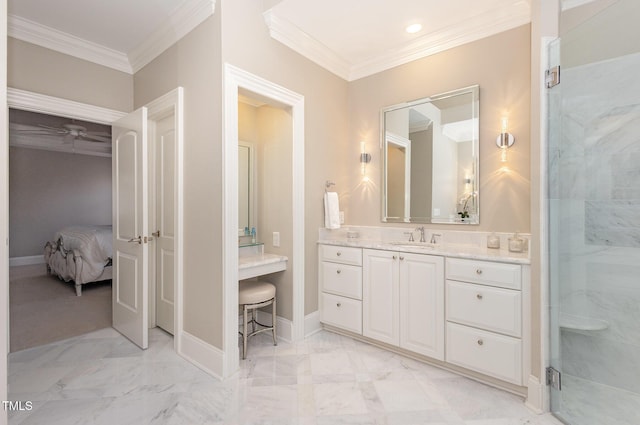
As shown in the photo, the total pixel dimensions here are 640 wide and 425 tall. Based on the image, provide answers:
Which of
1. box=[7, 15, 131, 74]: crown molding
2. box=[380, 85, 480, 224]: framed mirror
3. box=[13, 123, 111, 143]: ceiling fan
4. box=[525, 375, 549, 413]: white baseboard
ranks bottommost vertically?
box=[525, 375, 549, 413]: white baseboard

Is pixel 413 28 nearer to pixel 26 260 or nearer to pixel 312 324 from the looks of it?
pixel 312 324

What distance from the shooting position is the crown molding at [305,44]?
8.25 ft

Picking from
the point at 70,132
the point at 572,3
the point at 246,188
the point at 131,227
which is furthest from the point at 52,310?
the point at 572,3

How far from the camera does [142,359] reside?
2.47 metres

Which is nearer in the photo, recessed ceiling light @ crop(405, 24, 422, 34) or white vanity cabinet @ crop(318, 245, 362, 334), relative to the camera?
recessed ceiling light @ crop(405, 24, 422, 34)

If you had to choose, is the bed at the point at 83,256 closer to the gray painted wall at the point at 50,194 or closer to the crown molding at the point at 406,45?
the gray painted wall at the point at 50,194

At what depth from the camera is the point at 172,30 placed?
2.57m

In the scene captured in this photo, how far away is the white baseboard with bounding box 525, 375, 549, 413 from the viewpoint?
1.81 meters

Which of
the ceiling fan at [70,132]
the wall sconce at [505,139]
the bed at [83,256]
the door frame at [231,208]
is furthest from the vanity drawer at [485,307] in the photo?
the ceiling fan at [70,132]

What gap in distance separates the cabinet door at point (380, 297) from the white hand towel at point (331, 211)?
50cm

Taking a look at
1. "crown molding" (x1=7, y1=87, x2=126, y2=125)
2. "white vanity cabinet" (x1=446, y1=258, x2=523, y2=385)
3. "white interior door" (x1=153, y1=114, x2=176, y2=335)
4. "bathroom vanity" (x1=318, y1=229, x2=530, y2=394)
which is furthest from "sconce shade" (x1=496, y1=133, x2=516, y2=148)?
"crown molding" (x1=7, y1=87, x2=126, y2=125)

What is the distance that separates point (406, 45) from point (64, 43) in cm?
319

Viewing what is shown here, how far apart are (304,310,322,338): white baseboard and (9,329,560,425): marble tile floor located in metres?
0.25

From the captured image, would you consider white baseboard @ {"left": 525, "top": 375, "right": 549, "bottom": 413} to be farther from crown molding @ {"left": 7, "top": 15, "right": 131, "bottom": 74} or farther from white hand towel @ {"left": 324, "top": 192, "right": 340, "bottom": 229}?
crown molding @ {"left": 7, "top": 15, "right": 131, "bottom": 74}
